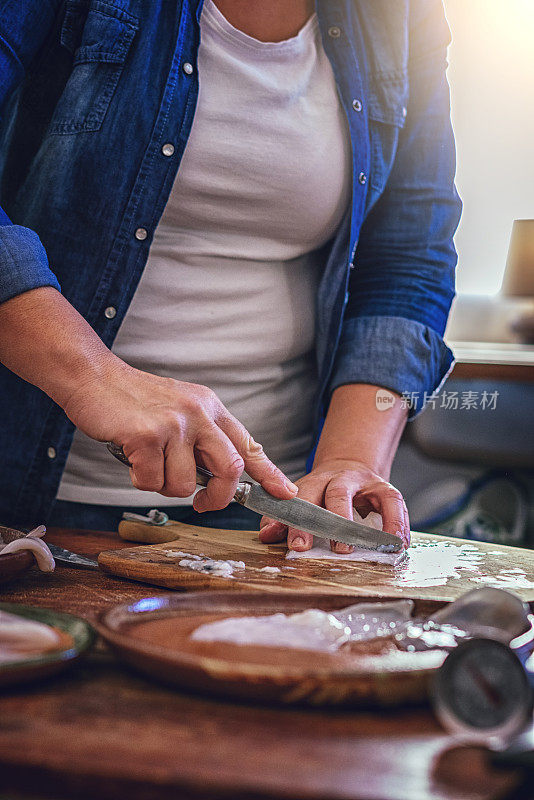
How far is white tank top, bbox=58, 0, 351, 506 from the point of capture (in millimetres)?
971

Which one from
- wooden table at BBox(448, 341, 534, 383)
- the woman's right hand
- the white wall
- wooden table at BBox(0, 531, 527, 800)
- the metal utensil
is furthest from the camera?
the white wall

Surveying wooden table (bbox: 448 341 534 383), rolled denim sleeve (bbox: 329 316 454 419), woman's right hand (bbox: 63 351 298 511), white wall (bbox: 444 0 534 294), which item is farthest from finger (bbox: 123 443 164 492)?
white wall (bbox: 444 0 534 294)

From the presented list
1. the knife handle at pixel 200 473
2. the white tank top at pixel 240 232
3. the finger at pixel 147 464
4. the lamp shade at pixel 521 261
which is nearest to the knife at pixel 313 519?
the knife handle at pixel 200 473

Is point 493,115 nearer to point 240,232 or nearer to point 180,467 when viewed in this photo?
point 240,232

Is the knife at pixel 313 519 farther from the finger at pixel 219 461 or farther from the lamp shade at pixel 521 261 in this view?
the lamp shade at pixel 521 261

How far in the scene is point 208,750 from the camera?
1.12ft

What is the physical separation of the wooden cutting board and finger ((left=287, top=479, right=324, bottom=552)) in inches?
0.8

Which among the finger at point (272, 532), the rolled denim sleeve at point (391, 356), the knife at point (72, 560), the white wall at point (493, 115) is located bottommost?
the knife at point (72, 560)

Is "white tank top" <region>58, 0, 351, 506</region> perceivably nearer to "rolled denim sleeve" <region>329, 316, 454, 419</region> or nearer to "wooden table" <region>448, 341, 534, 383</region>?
"rolled denim sleeve" <region>329, 316, 454, 419</region>

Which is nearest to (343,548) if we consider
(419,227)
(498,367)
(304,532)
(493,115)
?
(304,532)

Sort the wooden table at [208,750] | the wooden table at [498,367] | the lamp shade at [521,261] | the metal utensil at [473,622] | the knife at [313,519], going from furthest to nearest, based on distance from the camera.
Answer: the lamp shade at [521,261]
the wooden table at [498,367]
the knife at [313,519]
the metal utensil at [473,622]
the wooden table at [208,750]

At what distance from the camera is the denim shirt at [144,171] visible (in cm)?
90

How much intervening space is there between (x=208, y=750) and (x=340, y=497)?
59 centimetres

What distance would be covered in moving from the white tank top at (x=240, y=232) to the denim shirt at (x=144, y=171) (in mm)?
34
